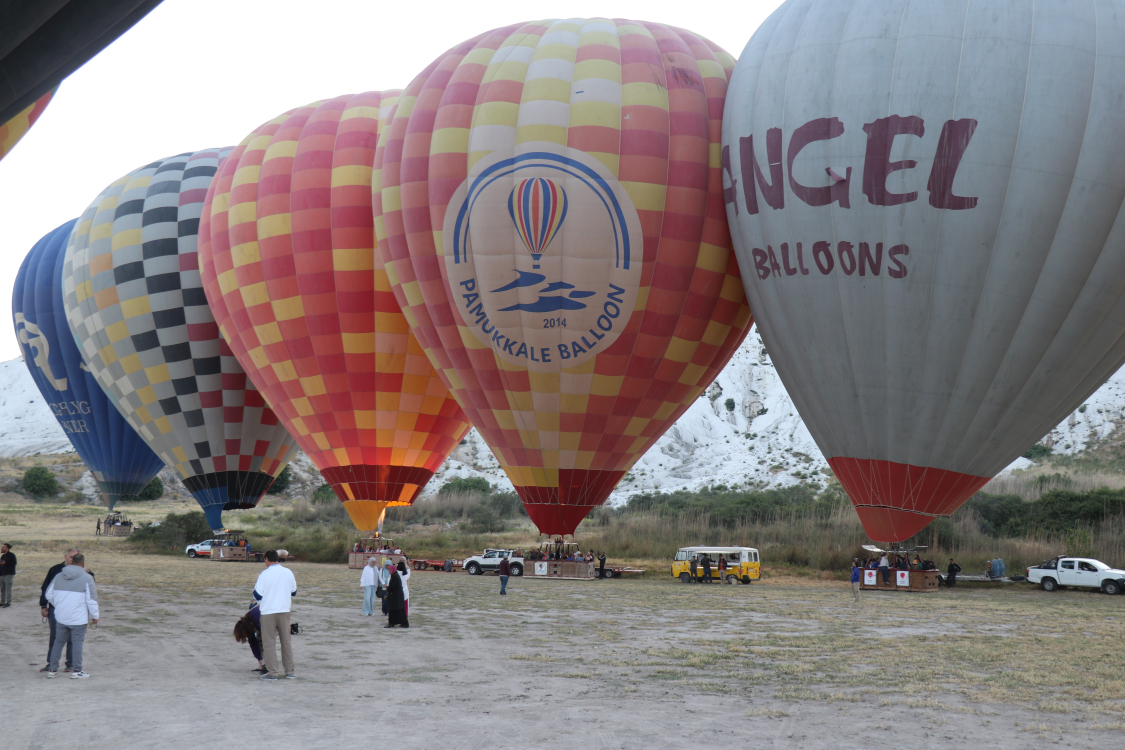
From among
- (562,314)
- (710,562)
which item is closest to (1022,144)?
(562,314)

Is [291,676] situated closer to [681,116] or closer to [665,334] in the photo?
[665,334]

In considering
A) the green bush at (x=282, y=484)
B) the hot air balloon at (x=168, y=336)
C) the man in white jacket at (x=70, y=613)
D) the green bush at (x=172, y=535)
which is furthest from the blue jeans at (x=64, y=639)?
the green bush at (x=282, y=484)

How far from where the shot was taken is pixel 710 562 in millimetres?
23906

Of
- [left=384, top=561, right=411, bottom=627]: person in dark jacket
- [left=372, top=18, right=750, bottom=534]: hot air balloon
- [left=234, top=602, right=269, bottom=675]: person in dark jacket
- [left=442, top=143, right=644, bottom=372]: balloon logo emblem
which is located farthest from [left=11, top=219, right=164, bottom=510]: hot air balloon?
[left=234, top=602, right=269, bottom=675]: person in dark jacket

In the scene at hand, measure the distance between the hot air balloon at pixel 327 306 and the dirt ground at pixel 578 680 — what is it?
21.1ft

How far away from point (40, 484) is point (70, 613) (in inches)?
2596

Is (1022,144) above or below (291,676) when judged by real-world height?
above

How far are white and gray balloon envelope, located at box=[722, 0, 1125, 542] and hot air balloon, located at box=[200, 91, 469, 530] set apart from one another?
8734 millimetres

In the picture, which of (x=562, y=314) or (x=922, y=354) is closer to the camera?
(x=922, y=354)

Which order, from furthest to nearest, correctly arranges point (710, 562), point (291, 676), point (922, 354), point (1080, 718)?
1. point (710, 562)
2. point (922, 354)
3. point (291, 676)
4. point (1080, 718)

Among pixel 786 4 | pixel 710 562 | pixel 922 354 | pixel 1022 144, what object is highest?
pixel 786 4

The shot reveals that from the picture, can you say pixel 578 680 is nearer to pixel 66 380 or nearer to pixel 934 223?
pixel 934 223

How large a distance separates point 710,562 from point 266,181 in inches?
579

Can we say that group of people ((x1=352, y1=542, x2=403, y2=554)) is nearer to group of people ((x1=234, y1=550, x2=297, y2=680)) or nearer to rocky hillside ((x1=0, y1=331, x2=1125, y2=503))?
group of people ((x1=234, y1=550, x2=297, y2=680))
